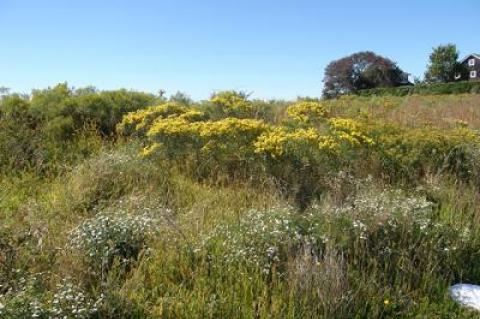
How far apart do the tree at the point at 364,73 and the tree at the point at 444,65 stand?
585cm

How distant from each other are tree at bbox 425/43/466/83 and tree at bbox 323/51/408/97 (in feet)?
19.2

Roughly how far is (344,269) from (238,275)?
2.81ft

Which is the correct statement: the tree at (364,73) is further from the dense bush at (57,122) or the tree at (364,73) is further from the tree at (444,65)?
the dense bush at (57,122)

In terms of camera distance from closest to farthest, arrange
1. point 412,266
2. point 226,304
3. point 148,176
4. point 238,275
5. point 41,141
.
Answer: point 226,304 < point 238,275 < point 412,266 < point 148,176 < point 41,141

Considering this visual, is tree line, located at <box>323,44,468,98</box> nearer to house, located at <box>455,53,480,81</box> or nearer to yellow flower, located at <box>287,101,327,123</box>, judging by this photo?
house, located at <box>455,53,480,81</box>

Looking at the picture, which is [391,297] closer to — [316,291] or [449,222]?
[316,291]

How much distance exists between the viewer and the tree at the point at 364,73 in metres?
46.3

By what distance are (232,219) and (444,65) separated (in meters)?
52.9

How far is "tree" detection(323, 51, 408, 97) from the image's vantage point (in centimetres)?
4631

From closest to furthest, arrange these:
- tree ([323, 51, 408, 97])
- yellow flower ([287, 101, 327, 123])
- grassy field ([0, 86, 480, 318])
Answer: grassy field ([0, 86, 480, 318]) < yellow flower ([287, 101, 327, 123]) < tree ([323, 51, 408, 97])

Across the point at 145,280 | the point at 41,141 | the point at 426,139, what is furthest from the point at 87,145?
the point at 426,139

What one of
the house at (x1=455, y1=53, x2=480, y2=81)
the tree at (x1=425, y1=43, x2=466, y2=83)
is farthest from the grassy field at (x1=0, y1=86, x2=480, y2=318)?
the house at (x1=455, y1=53, x2=480, y2=81)

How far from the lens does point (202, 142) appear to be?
6.16 m

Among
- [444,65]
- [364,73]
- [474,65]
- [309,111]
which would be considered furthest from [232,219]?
[474,65]
